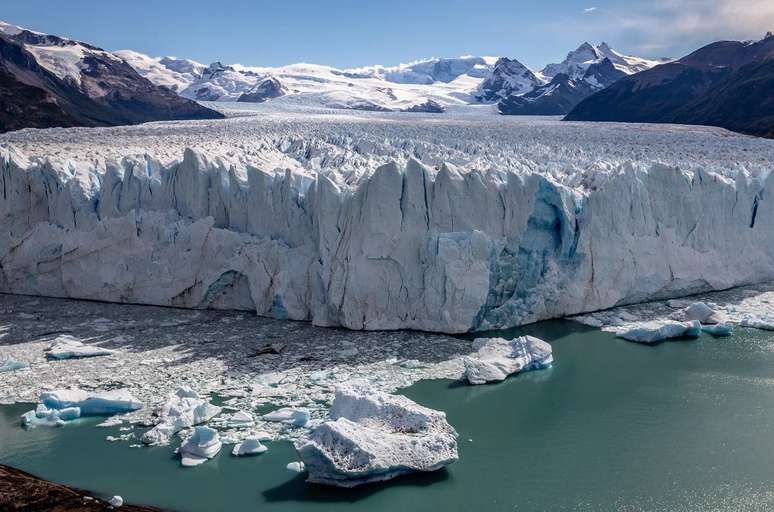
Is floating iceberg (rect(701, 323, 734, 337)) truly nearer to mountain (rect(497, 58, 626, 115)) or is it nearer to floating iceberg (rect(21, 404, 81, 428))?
floating iceberg (rect(21, 404, 81, 428))

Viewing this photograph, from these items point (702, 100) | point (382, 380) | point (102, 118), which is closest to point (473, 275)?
A: point (382, 380)

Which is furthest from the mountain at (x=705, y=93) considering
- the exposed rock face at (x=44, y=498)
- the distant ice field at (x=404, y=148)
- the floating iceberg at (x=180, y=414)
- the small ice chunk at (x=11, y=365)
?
the exposed rock face at (x=44, y=498)

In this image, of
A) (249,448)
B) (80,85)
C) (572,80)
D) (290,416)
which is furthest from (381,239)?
(572,80)

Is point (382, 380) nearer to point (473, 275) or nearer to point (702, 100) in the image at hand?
point (473, 275)

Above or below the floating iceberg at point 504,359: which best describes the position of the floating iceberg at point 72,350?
below

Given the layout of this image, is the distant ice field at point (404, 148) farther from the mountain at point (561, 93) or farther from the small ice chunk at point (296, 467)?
the mountain at point (561, 93)
